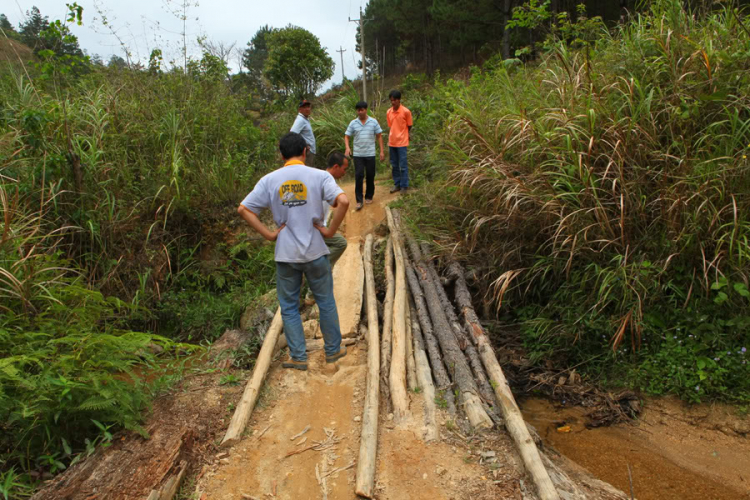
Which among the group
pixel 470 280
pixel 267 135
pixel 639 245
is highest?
pixel 267 135

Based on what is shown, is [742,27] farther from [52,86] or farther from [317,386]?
[52,86]

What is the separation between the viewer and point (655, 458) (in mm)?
3484

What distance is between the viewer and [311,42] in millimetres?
19172

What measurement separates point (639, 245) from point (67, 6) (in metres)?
6.67

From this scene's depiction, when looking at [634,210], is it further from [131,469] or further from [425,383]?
[131,469]

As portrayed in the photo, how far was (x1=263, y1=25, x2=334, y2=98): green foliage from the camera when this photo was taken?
18.4 meters

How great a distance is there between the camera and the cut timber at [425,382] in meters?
3.02

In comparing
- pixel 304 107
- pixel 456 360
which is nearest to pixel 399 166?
pixel 304 107

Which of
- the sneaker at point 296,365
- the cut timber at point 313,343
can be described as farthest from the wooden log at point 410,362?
the sneaker at point 296,365

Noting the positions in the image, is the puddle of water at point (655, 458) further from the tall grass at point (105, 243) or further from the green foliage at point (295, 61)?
the green foliage at point (295, 61)

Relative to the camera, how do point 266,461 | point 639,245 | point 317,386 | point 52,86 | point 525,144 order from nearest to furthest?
point 266,461, point 317,386, point 639,245, point 525,144, point 52,86

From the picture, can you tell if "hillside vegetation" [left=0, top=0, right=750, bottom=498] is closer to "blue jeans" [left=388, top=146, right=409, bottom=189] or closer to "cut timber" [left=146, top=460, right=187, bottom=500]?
"cut timber" [left=146, top=460, right=187, bottom=500]

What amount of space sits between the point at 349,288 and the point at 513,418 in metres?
2.74

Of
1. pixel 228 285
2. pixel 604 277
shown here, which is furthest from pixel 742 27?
pixel 228 285
